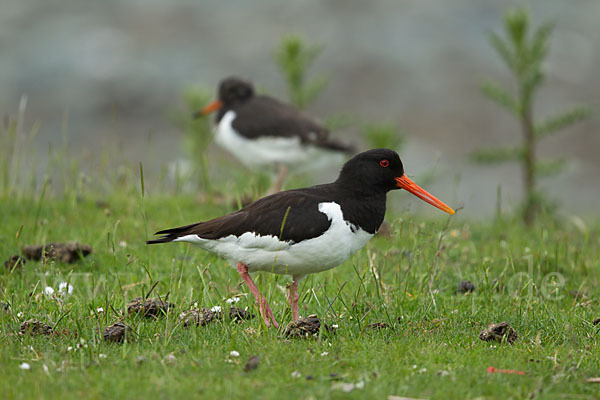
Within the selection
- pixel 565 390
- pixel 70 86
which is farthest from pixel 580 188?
pixel 565 390

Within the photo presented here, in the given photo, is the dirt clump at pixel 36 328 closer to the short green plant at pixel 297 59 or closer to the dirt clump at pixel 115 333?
the dirt clump at pixel 115 333

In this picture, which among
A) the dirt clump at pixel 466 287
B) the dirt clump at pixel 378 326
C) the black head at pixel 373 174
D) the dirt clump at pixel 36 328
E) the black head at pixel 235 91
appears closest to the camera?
the dirt clump at pixel 36 328

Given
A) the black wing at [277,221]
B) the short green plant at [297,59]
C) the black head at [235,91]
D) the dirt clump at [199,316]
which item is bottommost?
the dirt clump at [199,316]

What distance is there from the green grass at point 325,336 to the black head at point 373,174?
579 mm

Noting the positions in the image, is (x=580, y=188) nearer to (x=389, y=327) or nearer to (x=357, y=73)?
(x=357, y=73)

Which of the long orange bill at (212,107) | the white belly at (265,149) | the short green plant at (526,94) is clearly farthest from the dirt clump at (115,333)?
the short green plant at (526,94)

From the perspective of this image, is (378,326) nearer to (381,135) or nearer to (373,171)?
(373,171)

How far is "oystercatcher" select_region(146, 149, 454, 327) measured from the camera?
560 cm

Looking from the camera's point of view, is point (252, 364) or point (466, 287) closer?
point (252, 364)

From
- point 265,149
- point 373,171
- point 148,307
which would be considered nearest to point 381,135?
point 265,149

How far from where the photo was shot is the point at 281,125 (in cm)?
1058

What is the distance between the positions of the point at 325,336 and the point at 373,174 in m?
Answer: 1.40

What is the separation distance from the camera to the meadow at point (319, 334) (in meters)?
4.40

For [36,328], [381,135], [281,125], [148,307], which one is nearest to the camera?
→ [36,328]
